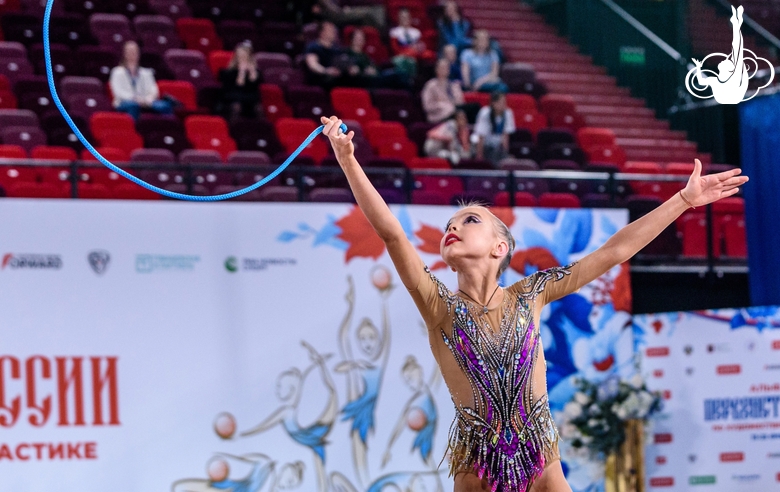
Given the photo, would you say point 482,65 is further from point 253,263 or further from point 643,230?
point 643,230

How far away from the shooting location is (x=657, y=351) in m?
7.96

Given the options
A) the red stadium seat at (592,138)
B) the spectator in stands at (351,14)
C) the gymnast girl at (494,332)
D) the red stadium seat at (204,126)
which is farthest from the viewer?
the spectator in stands at (351,14)

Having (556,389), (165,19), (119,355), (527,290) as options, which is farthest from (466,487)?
(165,19)

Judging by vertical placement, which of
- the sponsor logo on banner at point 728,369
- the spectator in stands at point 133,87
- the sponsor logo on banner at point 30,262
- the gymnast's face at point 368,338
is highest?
the spectator in stands at point 133,87

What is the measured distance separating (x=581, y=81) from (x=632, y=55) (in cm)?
73

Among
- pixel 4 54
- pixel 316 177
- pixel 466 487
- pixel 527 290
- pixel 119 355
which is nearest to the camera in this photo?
pixel 466 487

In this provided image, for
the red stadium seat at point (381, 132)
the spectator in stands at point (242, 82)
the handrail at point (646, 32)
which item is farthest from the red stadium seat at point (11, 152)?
the handrail at point (646, 32)

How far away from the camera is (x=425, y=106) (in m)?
9.95

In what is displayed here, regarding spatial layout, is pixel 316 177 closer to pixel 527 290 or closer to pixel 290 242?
pixel 290 242

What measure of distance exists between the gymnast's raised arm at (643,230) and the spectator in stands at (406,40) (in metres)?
7.80

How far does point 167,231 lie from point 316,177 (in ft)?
4.39

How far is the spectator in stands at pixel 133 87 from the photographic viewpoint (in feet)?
28.4

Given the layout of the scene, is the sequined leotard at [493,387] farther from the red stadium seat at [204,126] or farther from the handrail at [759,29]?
the handrail at [759,29]

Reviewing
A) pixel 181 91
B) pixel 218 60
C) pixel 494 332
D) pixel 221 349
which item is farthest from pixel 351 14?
pixel 494 332
